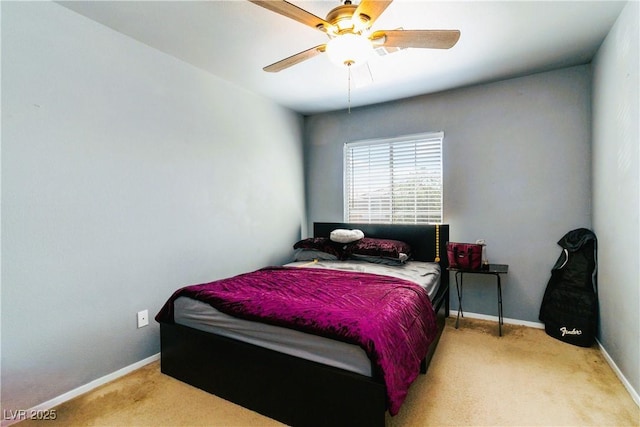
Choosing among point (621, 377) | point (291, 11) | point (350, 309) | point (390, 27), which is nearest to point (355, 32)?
point (291, 11)

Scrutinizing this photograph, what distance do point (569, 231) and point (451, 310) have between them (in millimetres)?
1394

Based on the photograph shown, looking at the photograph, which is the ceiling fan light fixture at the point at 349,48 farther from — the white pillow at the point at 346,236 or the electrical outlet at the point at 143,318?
the electrical outlet at the point at 143,318

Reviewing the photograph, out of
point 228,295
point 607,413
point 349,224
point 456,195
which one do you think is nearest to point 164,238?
point 228,295

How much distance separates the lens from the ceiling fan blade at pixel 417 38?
1672 millimetres

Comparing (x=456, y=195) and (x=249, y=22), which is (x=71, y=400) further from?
(x=456, y=195)

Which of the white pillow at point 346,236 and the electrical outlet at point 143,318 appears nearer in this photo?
the electrical outlet at point 143,318

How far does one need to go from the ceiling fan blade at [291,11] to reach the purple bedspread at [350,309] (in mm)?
1558

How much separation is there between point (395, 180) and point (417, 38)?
2.19 metres

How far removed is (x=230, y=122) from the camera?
3.22 meters

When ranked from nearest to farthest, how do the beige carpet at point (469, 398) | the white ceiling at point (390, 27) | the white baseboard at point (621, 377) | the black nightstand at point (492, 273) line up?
the beige carpet at point (469, 398) → the white baseboard at point (621, 377) → the white ceiling at point (390, 27) → the black nightstand at point (492, 273)

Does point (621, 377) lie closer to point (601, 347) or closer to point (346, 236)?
point (601, 347)

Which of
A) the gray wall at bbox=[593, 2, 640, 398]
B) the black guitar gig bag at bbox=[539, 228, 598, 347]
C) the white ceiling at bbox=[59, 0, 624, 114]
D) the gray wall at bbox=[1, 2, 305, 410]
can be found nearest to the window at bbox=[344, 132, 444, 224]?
the white ceiling at bbox=[59, 0, 624, 114]

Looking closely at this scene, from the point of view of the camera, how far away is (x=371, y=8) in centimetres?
152

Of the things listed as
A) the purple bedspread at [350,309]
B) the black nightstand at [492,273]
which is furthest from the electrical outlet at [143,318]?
the black nightstand at [492,273]
